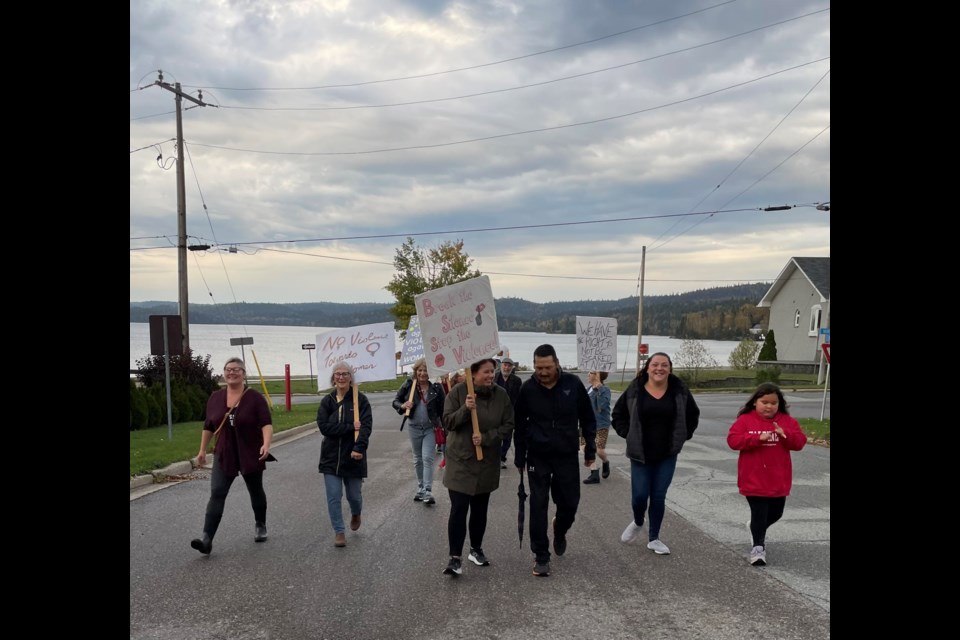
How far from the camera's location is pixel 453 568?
6.68m

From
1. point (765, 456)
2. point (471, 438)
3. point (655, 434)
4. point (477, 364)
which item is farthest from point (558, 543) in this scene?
point (765, 456)

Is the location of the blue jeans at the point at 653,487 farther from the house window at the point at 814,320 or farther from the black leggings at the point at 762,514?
the house window at the point at 814,320

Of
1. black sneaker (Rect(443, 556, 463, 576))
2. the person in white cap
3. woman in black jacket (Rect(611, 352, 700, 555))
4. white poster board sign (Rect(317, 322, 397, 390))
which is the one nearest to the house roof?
the person in white cap

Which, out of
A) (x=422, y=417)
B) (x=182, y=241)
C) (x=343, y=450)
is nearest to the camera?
(x=343, y=450)

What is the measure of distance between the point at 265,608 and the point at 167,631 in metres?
0.73

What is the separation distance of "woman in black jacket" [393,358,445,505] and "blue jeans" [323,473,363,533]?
1.97 meters

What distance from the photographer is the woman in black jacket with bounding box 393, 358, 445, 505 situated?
1038cm

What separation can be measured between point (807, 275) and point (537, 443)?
1948 inches

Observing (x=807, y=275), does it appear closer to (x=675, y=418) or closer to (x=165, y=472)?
(x=165, y=472)

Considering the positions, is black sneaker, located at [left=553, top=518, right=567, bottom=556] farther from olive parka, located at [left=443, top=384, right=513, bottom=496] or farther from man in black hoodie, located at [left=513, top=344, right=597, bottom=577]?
olive parka, located at [left=443, top=384, right=513, bottom=496]

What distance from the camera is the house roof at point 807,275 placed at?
50.9 m

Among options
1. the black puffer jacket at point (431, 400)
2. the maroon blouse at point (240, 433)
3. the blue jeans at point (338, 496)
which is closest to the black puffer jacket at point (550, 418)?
the blue jeans at point (338, 496)

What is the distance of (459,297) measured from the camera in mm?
7941
